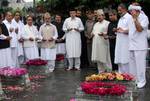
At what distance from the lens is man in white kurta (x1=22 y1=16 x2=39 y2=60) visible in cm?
1552

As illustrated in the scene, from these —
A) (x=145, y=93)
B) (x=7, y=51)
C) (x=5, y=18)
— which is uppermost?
(x=5, y=18)

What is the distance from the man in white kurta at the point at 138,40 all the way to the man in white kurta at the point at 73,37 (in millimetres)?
4654

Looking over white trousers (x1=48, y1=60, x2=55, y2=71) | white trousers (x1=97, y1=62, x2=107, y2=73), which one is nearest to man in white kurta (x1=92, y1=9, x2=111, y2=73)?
white trousers (x1=97, y1=62, x2=107, y2=73)

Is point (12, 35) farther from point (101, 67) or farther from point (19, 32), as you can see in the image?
point (101, 67)

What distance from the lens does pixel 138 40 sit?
11.3 metres

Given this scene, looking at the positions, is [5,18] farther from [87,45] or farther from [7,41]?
[87,45]

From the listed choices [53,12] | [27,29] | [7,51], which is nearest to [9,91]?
[7,51]

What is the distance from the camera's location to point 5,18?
1538cm

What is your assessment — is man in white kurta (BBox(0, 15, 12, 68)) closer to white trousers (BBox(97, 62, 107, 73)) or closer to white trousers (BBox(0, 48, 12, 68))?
white trousers (BBox(0, 48, 12, 68))

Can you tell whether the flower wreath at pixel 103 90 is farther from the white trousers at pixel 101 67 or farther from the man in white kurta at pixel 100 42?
the white trousers at pixel 101 67

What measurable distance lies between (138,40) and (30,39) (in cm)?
529

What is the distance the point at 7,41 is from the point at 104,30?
3206 millimetres

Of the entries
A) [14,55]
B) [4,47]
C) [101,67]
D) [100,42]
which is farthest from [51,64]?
[4,47]

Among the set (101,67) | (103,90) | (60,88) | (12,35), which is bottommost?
(60,88)
